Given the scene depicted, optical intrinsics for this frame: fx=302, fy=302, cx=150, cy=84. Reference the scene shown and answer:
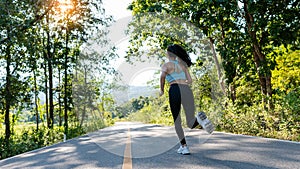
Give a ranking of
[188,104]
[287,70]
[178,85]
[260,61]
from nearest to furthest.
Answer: [178,85] < [188,104] < [260,61] < [287,70]

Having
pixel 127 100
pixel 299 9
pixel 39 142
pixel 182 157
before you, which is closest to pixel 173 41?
pixel 299 9

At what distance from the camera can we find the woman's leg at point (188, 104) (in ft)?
16.5

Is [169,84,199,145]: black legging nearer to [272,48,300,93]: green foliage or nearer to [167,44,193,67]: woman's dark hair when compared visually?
[167,44,193,67]: woman's dark hair

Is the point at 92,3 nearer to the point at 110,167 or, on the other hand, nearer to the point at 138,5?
the point at 138,5

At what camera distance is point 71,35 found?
818 inches

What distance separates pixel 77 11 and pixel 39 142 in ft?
28.2

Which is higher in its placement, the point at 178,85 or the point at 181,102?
the point at 178,85

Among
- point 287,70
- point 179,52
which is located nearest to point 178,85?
point 179,52

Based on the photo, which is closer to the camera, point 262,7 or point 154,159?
point 154,159

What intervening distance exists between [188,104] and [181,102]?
0.50 feet

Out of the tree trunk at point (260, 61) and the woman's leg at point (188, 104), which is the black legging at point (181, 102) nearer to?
the woman's leg at point (188, 104)

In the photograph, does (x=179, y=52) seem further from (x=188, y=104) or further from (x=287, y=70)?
(x=287, y=70)

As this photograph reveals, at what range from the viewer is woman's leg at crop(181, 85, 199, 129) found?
5.04 meters

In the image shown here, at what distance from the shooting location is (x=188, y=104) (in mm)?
5117
